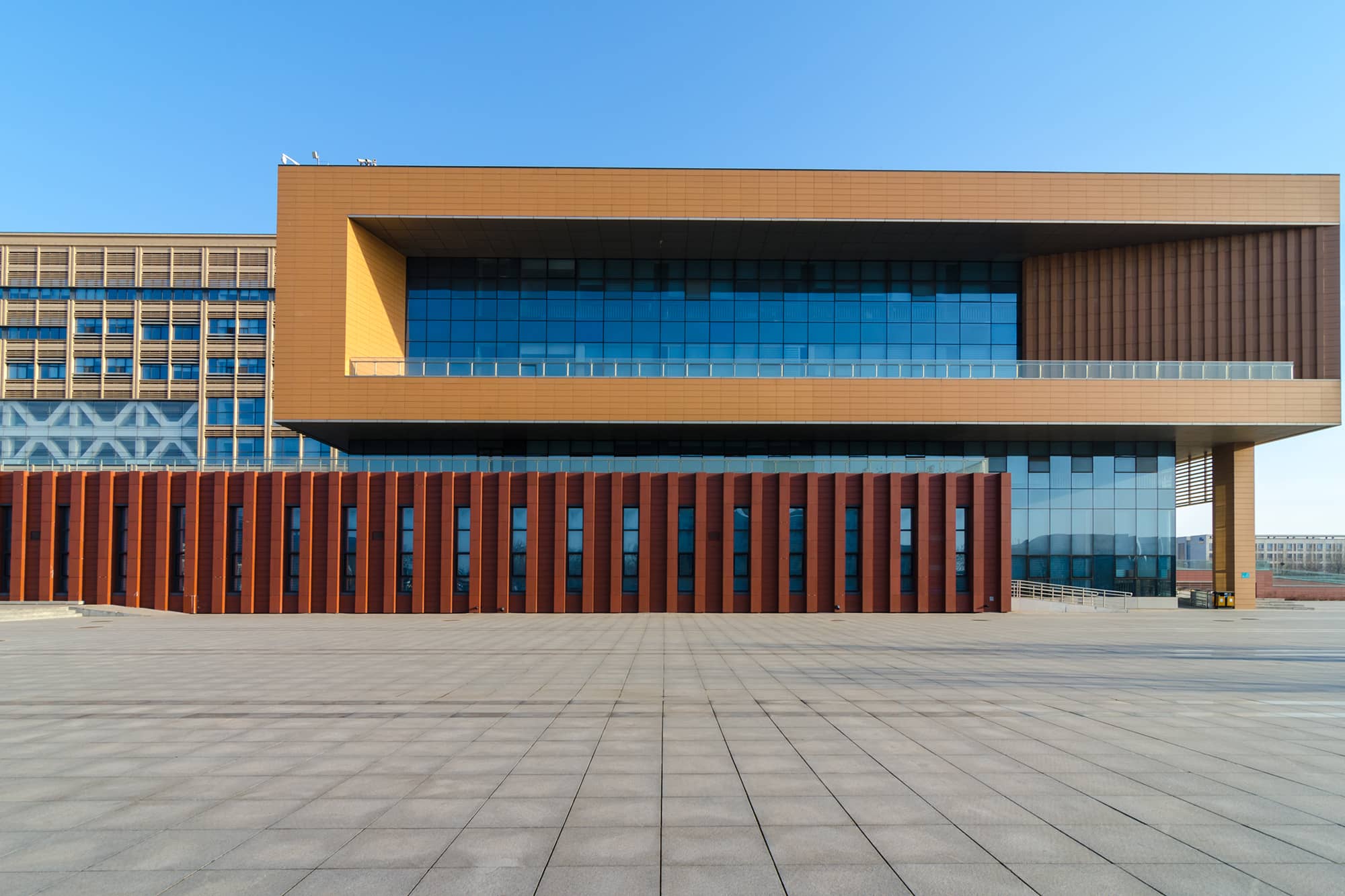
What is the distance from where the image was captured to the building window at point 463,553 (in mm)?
35250

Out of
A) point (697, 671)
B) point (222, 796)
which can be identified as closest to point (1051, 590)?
point (697, 671)

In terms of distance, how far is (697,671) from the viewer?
51.7ft

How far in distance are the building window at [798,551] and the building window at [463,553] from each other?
1422 cm

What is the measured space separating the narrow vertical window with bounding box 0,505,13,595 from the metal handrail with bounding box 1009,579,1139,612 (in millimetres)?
46235

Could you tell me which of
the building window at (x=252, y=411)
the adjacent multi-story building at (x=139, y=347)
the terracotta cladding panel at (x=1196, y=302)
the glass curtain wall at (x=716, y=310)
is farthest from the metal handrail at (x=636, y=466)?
the adjacent multi-story building at (x=139, y=347)

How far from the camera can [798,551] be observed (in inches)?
1404

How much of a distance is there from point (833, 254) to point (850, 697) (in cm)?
3205

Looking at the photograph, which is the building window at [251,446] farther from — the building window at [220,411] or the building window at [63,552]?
the building window at [63,552]

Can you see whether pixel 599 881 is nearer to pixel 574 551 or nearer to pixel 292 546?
pixel 574 551

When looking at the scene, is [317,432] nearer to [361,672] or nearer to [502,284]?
[502,284]

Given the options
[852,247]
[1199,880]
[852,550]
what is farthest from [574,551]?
[1199,880]

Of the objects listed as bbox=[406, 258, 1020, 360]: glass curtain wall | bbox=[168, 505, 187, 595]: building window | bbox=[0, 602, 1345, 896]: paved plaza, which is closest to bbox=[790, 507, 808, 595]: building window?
bbox=[406, 258, 1020, 360]: glass curtain wall

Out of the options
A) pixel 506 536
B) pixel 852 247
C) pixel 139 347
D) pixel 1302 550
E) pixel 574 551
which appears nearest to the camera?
pixel 506 536

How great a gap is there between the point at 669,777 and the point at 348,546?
3071cm
